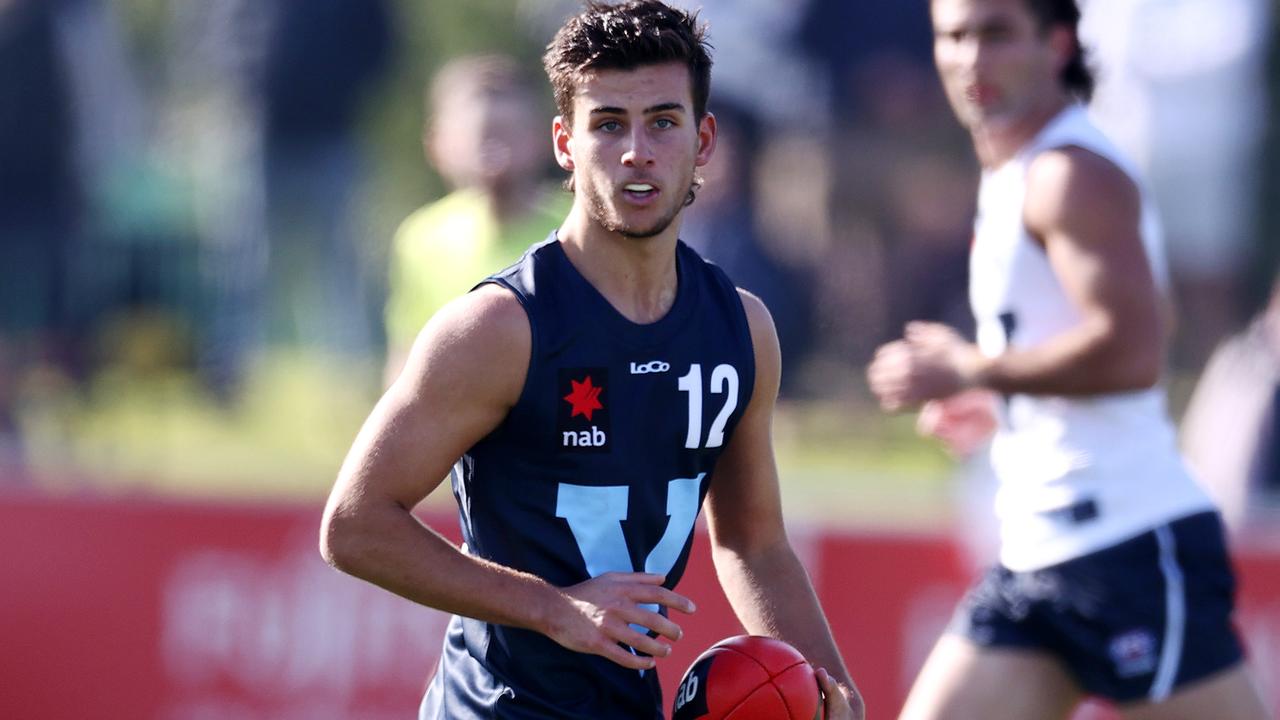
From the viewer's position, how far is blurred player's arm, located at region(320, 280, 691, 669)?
10.8ft

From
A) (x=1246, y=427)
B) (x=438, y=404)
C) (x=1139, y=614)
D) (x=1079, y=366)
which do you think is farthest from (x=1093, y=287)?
(x=1246, y=427)

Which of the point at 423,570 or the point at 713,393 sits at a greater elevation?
the point at 713,393

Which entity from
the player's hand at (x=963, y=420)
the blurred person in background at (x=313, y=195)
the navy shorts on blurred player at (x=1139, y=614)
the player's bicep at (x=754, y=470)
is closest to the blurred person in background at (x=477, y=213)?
the player's hand at (x=963, y=420)

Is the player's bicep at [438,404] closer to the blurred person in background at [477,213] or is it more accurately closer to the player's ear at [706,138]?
the player's ear at [706,138]

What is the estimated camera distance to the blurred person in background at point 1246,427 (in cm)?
754

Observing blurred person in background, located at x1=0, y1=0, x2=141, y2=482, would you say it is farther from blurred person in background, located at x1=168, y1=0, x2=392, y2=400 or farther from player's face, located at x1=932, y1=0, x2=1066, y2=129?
player's face, located at x1=932, y1=0, x2=1066, y2=129

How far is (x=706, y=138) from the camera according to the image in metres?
3.64

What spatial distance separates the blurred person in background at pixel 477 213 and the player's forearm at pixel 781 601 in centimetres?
270

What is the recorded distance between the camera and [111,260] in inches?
482

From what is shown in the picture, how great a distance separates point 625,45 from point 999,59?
1671mm

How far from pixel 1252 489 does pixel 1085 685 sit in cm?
334

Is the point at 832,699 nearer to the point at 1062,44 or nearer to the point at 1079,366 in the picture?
the point at 1079,366

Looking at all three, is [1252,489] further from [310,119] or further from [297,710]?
[310,119]

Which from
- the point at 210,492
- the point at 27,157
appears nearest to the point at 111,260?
the point at 27,157
